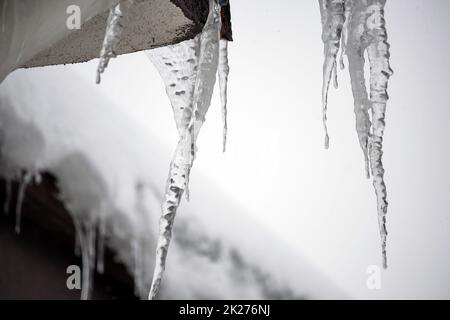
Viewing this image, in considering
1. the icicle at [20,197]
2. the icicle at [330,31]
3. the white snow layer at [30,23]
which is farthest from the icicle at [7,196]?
the icicle at [330,31]

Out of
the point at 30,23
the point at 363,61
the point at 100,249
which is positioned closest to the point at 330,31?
the point at 363,61

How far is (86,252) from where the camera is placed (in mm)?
999

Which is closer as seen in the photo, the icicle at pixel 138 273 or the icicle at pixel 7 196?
the icicle at pixel 7 196

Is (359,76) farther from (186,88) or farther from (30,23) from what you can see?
(30,23)

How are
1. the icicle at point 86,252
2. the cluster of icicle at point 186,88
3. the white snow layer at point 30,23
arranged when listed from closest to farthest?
the white snow layer at point 30,23 < the cluster of icicle at point 186,88 < the icicle at point 86,252

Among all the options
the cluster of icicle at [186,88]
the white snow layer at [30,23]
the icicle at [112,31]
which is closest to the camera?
the white snow layer at [30,23]

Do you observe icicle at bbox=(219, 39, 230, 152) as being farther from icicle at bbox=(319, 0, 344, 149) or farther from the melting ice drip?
icicle at bbox=(319, 0, 344, 149)

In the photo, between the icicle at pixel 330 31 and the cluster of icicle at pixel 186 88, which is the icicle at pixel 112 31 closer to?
the cluster of icicle at pixel 186 88

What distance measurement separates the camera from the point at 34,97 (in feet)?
4.60

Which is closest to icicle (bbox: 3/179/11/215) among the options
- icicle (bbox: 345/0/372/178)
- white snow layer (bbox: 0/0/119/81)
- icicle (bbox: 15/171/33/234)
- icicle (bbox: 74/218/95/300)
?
icicle (bbox: 15/171/33/234)

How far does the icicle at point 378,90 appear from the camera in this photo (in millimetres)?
893

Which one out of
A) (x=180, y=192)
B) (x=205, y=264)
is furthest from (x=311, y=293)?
(x=180, y=192)

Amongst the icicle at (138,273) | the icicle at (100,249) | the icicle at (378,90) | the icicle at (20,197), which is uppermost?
the icicle at (378,90)
